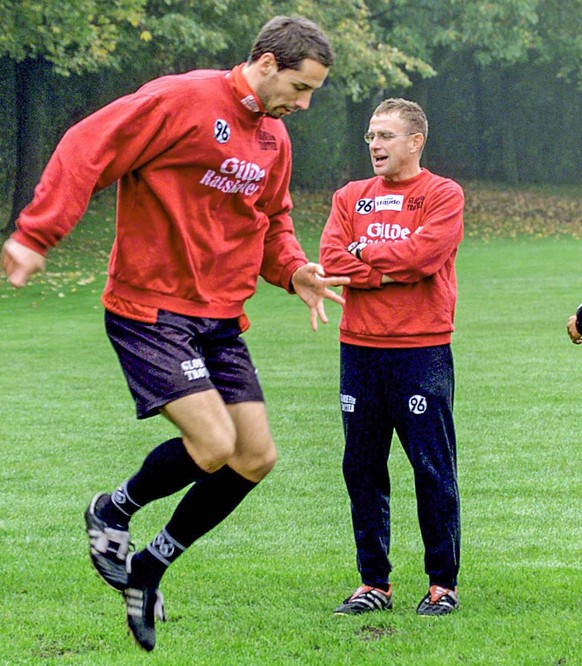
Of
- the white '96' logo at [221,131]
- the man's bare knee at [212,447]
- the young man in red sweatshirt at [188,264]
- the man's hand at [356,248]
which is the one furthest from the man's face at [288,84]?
the man's bare knee at [212,447]

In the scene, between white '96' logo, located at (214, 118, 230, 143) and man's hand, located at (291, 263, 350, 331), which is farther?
man's hand, located at (291, 263, 350, 331)

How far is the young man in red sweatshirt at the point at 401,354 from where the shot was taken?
5.48m

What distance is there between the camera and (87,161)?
4.44 m

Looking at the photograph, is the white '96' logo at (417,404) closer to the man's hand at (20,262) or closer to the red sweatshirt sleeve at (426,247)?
the red sweatshirt sleeve at (426,247)

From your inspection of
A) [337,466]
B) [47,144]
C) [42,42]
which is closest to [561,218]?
[47,144]

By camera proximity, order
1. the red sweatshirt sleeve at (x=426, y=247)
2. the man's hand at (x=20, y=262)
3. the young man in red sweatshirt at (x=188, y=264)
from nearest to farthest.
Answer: the man's hand at (x=20, y=262)
the young man in red sweatshirt at (x=188, y=264)
the red sweatshirt sleeve at (x=426, y=247)

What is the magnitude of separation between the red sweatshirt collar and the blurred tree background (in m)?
17.8

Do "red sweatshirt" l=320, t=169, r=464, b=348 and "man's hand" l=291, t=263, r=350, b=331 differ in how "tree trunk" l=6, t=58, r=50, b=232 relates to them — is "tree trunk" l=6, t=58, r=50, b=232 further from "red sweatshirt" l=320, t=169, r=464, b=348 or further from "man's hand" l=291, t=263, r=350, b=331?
Result: "man's hand" l=291, t=263, r=350, b=331

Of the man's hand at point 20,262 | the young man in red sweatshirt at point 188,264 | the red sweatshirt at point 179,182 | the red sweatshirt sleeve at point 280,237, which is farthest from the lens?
the red sweatshirt sleeve at point 280,237

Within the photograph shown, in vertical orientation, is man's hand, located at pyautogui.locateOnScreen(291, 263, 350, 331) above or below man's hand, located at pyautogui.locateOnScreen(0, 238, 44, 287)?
below

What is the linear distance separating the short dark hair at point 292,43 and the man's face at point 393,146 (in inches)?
32.8

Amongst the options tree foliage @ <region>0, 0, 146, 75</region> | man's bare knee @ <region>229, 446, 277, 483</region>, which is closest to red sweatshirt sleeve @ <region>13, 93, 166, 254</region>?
man's bare knee @ <region>229, 446, 277, 483</region>

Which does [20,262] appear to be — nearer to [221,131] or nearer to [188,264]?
[188,264]

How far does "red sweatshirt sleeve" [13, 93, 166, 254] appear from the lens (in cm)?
437
